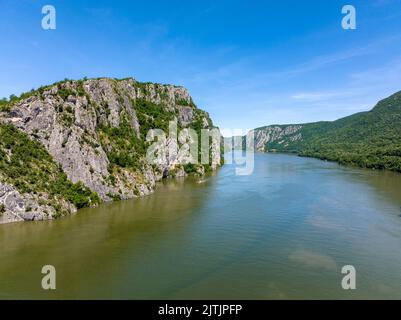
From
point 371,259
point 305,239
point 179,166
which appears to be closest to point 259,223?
point 305,239

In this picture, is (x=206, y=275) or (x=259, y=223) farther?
(x=259, y=223)

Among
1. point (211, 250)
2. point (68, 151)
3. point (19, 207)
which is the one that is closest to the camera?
point (211, 250)

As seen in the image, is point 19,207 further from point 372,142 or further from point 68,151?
→ point 372,142

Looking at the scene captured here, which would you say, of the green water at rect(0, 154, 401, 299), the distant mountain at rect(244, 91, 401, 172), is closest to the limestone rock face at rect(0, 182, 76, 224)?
the green water at rect(0, 154, 401, 299)

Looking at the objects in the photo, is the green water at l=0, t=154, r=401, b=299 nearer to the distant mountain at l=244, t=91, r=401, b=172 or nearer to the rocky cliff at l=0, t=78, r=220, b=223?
the rocky cliff at l=0, t=78, r=220, b=223

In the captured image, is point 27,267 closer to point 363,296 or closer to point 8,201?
point 8,201

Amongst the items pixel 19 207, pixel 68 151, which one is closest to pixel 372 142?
pixel 68 151
